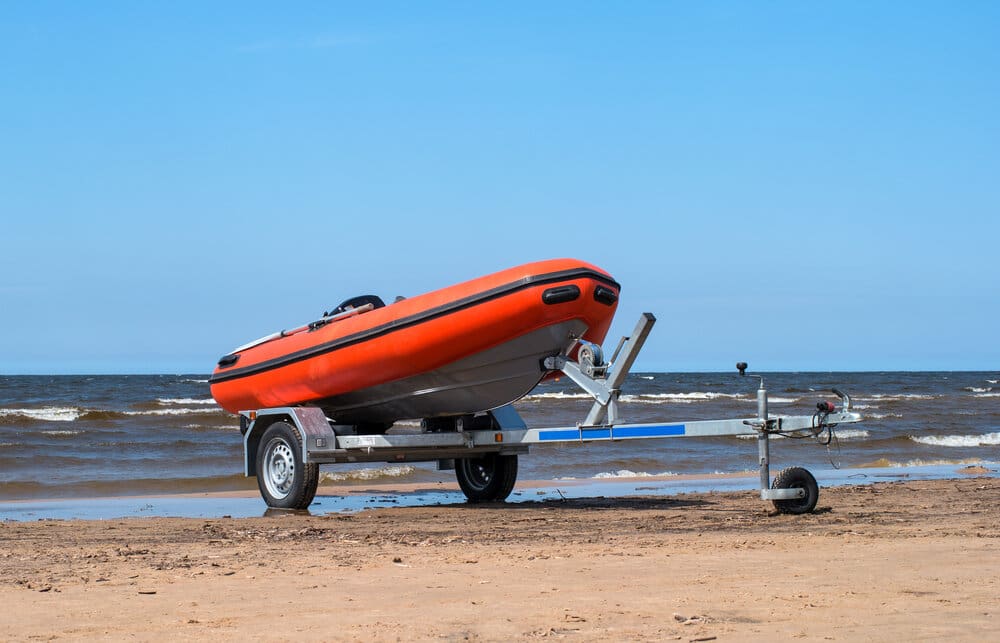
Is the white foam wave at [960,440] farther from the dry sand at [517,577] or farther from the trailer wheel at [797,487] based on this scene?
the trailer wheel at [797,487]

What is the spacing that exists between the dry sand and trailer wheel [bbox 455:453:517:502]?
1827mm

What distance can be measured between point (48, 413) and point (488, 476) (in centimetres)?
2893

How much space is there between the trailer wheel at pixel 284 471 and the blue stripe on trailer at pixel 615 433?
2310 millimetres

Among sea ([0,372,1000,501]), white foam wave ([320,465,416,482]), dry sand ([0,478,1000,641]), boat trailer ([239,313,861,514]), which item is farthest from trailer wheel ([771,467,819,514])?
white foam wave ([320,465,416,482])

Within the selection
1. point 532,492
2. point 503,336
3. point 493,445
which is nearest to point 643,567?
point 503,336

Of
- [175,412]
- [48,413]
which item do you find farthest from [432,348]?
[48,413]

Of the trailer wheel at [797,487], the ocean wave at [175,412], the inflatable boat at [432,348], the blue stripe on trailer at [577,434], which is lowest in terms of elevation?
the trailer wheel at [797,487]

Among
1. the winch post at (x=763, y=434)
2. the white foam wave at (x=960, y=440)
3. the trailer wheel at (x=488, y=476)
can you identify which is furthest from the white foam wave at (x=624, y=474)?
the white foam wave at (x=960, y=440)

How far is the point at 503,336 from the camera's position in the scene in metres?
9.49

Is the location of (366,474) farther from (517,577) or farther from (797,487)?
(517,577)

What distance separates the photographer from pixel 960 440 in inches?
953

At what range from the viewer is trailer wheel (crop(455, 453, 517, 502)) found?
11.4m

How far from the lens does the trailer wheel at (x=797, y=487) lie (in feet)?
29.3

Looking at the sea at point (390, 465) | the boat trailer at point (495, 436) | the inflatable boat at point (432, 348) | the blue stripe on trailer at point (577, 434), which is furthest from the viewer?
the sea at point (390, 465)
